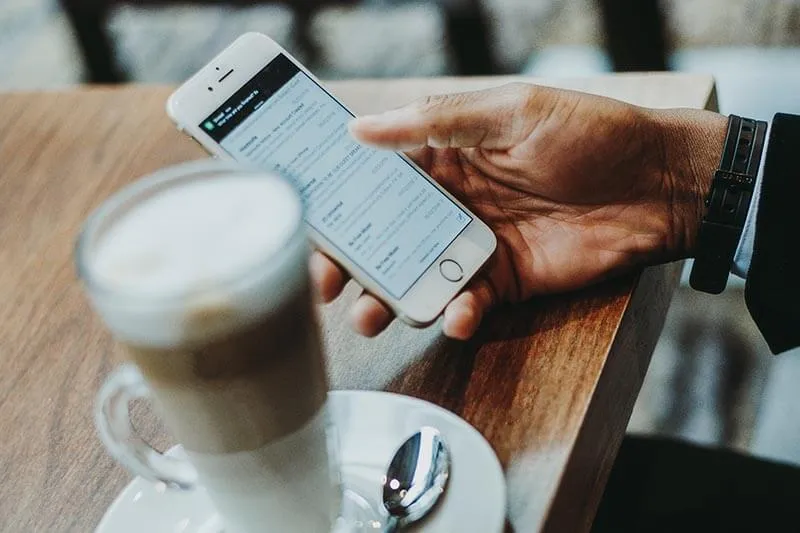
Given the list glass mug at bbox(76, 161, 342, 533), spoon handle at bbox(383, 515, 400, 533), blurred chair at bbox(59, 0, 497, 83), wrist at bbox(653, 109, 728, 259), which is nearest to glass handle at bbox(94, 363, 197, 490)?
glass mug at bbox(76, 161, 342, 533)

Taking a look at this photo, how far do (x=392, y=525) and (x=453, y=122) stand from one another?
12.4 inches

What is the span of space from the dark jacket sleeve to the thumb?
0.21 meters

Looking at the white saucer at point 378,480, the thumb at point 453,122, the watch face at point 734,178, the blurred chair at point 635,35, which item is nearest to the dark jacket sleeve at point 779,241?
the watch face at point 734,178

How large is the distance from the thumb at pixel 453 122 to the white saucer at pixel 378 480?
0.65 ft

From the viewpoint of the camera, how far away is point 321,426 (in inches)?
21.1

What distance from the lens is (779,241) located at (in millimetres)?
769

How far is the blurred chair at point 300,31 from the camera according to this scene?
2.13 metres

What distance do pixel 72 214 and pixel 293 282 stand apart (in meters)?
0.48

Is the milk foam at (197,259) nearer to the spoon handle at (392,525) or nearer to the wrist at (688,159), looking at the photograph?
the spoon handle at (392,525)

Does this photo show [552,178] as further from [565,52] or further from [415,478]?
[565,52]

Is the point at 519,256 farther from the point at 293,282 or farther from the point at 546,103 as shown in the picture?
the point at 293,282

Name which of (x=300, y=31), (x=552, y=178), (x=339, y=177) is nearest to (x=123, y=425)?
(x=339, y=177)

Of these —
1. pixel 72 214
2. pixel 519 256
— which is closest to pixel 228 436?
pixel 519 256

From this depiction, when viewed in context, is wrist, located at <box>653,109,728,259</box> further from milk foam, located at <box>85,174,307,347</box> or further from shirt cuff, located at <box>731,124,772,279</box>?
milk foam, located at <box>85,174,307,347</box>
